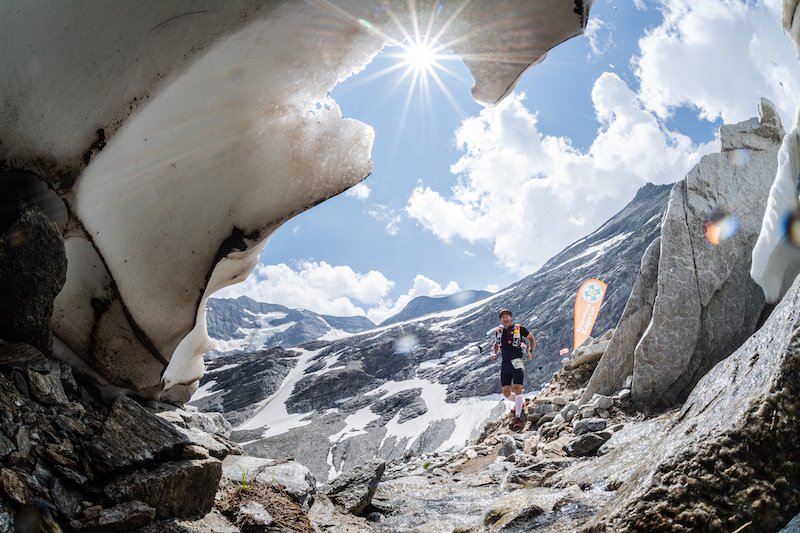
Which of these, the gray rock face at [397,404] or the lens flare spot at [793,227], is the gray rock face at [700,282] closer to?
the lens flare spot at [793,227]

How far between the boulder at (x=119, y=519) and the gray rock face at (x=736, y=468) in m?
4.04

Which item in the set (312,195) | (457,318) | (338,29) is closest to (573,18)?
(338,29)

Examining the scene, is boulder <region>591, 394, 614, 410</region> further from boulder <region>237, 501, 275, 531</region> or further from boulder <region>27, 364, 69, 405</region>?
boulder <region>27, 364, 69, 405</region>

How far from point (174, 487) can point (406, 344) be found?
472 feet

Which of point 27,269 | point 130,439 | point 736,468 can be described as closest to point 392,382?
point 130,439

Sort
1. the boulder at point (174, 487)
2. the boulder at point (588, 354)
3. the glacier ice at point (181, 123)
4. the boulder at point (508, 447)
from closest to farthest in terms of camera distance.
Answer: the boulder at point (174, 487) → the glacier ice at point (181, 123) → the boulder at point (508, 447) → the boulder at point (588, 354)

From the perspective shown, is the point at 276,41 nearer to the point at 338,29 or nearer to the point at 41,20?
the point at 338,29

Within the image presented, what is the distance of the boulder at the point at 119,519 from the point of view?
366 cm

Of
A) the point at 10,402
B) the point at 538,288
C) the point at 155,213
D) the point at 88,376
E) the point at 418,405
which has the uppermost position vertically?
the point at 538,288

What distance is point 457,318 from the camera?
7028 inches

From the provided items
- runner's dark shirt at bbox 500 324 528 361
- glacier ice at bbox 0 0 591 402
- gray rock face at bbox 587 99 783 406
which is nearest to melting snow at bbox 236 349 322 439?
runner's dark shirt at bbox 500 324 528 361

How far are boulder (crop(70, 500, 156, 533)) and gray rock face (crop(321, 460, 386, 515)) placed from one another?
3.69m

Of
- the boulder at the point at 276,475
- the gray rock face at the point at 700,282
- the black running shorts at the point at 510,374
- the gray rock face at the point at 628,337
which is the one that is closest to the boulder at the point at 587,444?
the gray rock face at the point at 700,282

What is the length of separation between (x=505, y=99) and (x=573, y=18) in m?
1.29
